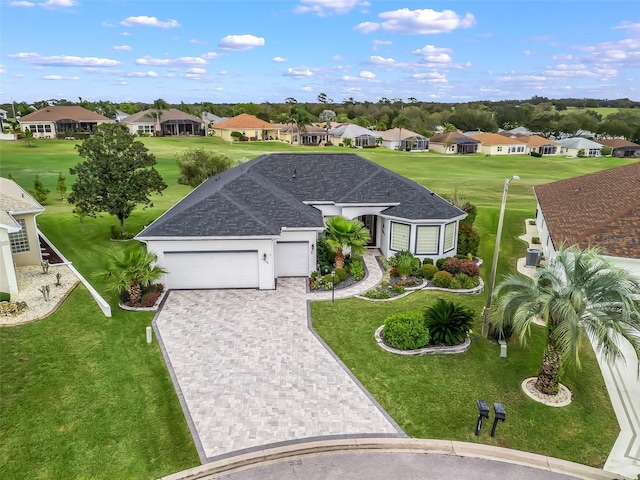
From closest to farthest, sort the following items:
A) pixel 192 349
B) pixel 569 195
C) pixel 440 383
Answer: pixel 440 383
pixel 192 349
pixel 569 195

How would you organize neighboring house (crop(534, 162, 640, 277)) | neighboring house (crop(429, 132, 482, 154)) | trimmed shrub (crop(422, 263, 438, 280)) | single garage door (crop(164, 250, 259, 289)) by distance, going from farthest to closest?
neighboring house (crop(429, 132, 482, 154)) < trimmed shrub (crop(422, 263, 438, 280)) < single garage door (crop(164, 250, 259, 289)) < neighboring house (crop(534, 162, 640, 277))

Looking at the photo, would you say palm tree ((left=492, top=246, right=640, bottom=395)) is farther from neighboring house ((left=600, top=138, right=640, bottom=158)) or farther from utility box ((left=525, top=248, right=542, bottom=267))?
neighboring house ((left=600, top=138, right=640, bottom=158))

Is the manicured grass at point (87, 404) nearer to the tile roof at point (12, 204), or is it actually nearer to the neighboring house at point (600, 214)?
the tile roof at point (12, 204)


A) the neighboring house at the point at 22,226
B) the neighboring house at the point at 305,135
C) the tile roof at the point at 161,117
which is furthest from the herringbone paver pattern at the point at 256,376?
the tile roof at the point at 161,117

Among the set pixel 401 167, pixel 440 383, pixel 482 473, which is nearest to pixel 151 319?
pixel 440 383

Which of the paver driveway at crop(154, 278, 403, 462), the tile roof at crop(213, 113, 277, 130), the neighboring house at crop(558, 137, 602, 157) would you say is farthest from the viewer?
the tile roof at crop(213, 113, 277, 130)

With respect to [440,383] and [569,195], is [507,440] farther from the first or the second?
[569,195]

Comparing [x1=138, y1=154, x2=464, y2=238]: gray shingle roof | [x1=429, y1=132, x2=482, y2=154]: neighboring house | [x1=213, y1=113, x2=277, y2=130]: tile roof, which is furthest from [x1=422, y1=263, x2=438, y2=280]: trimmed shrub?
[x1=213, y1=113, x2=277, y2=130]: tile roof
